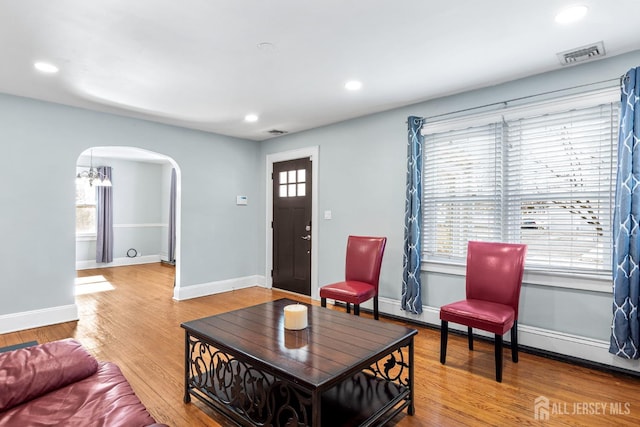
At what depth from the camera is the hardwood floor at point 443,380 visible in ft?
6.92

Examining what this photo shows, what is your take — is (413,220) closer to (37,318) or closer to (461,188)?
(461,188)

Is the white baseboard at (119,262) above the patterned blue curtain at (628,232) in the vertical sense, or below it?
below

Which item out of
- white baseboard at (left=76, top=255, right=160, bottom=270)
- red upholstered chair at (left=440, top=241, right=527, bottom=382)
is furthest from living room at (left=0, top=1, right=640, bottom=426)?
white baseboard at (left=76, top=255, right=160, bottom=270)

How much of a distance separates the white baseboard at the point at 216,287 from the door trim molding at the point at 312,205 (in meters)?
0.27

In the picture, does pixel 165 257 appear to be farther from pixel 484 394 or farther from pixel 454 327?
pixel 484 394

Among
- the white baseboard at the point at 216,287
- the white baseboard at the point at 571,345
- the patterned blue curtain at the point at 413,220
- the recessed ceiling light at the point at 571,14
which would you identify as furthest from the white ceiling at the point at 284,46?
the white baseboard at the point at 216,287

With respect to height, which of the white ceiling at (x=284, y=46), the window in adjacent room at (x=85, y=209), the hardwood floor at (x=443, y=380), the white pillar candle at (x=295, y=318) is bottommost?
the hardwood floor at (x=443, y=380)

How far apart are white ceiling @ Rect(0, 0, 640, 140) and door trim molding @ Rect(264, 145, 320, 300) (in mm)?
1256

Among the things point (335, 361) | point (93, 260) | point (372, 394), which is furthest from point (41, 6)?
point (93, 260)

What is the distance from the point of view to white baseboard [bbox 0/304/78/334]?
357cm

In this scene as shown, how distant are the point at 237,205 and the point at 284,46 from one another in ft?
11.4

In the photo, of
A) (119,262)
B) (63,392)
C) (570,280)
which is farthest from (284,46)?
(119,262)

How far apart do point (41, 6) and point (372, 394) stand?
3057 mm

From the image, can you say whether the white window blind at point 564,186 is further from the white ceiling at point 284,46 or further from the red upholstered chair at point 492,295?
the white ceiling at point 284,46
